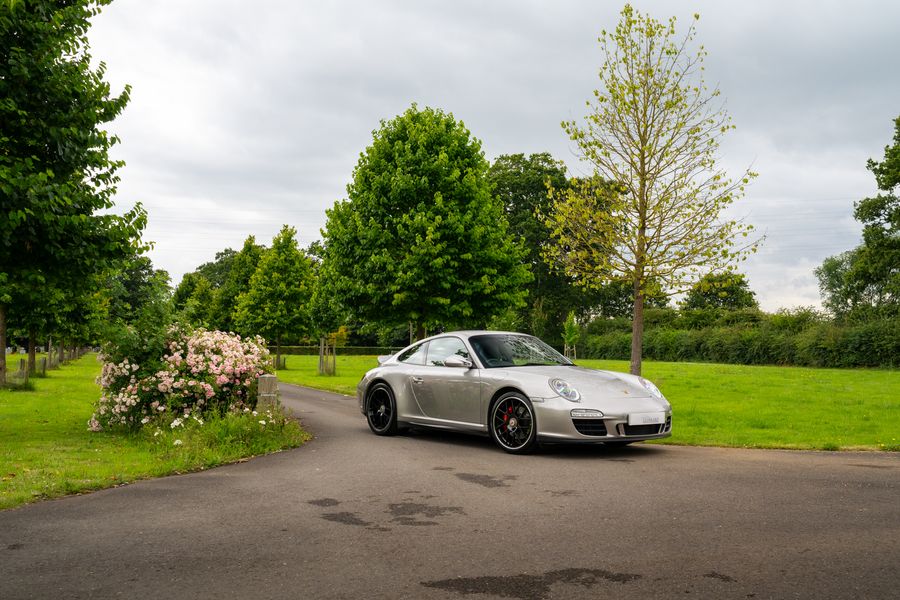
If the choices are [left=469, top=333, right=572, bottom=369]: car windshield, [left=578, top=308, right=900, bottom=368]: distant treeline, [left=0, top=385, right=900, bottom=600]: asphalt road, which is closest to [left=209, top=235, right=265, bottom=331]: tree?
[left=578, top=308, right=900, bottom=368]: distant treeline

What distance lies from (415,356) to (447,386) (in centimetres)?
111

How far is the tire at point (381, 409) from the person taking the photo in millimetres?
10961

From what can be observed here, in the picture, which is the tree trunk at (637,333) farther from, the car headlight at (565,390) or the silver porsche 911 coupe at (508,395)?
the car headlight at (565,390)

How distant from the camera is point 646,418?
8.93 m

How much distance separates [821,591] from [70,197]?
1034cm

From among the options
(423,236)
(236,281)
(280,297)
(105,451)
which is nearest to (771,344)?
(280,297)

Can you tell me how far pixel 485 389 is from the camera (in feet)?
31.4

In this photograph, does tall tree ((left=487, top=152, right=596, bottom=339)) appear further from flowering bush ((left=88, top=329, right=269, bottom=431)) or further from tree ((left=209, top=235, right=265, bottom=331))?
flowering bush ((left=88, top=329, right=269, bottom=431))

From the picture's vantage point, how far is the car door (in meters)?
9.77

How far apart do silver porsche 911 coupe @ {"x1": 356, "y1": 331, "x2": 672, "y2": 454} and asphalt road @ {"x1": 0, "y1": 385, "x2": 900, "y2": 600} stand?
1.65 feet

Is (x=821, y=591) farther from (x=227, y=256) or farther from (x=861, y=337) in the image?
(x=227, y=256)

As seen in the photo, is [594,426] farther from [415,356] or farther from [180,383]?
[180,383]

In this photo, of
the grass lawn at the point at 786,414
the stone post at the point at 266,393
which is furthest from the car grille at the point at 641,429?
the stone post at the point at 266,393

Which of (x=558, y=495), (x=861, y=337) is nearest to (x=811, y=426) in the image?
(x=558, y=495)
